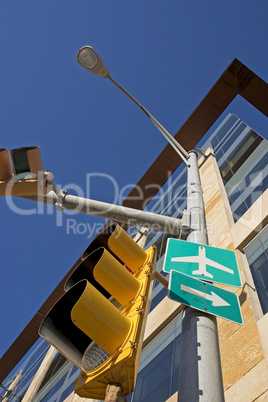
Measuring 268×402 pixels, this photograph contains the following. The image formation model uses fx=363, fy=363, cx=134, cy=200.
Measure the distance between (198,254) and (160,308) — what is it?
5182 millimetres

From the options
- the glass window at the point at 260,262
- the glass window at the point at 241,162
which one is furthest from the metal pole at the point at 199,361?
the glass window at the point at 241,162

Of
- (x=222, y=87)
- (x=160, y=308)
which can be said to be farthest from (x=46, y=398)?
(x=222, y=87)

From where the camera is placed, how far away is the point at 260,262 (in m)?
6.51

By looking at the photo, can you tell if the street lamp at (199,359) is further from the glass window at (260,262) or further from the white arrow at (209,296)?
the glass window at (260,262)

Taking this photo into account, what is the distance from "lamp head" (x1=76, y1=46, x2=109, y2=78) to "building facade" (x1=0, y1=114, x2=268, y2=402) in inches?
163

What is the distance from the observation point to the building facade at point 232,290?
4.76 metres

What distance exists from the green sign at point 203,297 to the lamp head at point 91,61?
4275 mm

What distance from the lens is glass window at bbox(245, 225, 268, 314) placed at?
5764mm

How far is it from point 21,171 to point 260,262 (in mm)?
4769

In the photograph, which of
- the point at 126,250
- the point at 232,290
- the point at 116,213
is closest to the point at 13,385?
the point at 232,290

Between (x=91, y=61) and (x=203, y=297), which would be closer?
(x=203, y=297)

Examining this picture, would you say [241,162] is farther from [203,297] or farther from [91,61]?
[203,297]

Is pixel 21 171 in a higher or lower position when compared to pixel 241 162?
lower

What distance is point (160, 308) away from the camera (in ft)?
28.2
